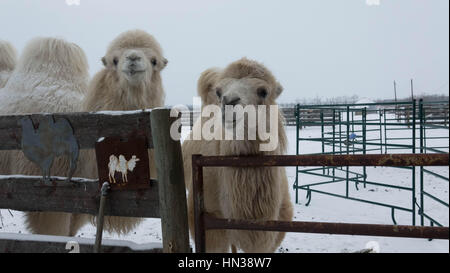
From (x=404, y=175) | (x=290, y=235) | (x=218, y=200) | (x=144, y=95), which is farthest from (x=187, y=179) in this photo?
(x=404, y=175)

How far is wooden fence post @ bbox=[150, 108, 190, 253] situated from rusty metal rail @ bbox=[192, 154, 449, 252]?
17 centimetres

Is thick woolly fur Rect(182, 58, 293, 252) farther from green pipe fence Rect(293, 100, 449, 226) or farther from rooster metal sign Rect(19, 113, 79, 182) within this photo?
green pipe fence Rect(293, 100, 449, 226)

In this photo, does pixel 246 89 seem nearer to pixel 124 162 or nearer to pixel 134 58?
pixel 124 162

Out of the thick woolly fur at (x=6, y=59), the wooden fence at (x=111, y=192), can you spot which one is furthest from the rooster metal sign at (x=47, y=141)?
the thick woolly fur at (x=6, y=59)

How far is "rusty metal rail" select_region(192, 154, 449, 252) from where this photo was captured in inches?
56.5

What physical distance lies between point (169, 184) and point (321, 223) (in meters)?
0.82

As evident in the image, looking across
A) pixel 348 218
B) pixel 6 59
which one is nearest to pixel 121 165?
pixel 6 59

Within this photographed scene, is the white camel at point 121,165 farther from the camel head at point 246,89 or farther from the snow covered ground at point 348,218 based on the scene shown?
the snow covered ground at point 348,218

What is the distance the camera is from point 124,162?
1.76 m

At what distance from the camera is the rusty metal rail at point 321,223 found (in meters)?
1.44

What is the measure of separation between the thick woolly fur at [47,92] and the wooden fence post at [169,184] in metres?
1.50

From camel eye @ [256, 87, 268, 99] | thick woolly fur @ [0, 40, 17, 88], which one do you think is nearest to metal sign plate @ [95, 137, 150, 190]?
camel eye @ [256, 87, 268, 99]

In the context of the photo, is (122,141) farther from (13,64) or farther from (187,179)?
(13,64)
